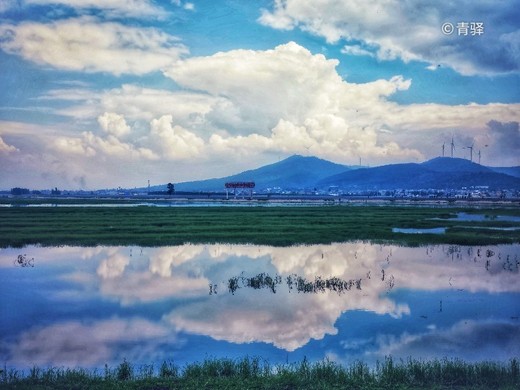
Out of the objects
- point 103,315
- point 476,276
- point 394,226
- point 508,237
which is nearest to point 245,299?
point 103,315

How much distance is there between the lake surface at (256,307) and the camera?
54.7 ft

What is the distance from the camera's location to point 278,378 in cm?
1238

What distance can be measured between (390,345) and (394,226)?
4404 centimetres

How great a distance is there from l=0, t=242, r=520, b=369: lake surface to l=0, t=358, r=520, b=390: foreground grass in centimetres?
210

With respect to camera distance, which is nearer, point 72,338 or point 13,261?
point 72,338

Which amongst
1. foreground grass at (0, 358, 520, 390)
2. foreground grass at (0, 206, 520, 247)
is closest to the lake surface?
foreground grass at (0, 358, 520, 390)

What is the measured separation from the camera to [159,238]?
45.8 meters

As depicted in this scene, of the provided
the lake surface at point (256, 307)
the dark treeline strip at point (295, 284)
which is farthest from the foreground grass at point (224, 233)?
the dark treeline strip at point (295, 284)

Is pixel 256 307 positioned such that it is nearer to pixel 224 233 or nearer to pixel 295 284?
pixel 295 284

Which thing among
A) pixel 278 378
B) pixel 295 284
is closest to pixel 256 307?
pixel 295 284

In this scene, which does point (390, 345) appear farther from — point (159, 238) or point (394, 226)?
Answer: point (394, 226)

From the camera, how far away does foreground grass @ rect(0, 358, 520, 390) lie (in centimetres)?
1200

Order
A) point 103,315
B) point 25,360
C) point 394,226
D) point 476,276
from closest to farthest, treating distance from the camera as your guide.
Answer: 1. point 25,360
2. point 103,315
3. point 476,276
4. point 394,226

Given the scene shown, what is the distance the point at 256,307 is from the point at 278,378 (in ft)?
32.4
